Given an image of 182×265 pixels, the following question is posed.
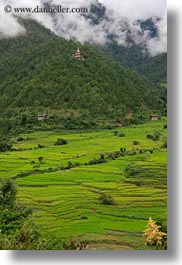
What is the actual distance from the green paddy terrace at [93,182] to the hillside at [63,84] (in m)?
0.26

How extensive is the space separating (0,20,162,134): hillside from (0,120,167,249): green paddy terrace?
10.3 inches

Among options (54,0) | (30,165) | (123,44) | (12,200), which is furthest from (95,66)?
(12,200)

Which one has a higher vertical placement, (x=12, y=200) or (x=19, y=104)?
(x=19, y=104)

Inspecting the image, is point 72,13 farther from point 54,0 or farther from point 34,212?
point 34,212

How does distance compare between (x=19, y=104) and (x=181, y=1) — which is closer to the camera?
(x=181, y=1)

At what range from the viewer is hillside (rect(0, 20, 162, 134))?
6.00m

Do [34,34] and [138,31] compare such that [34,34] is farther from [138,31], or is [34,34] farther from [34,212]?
[34,212]

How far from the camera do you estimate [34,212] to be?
574 centimetres

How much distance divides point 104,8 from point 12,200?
223cm

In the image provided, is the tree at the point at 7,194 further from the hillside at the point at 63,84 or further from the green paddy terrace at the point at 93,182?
the hillside at the point at 63,84

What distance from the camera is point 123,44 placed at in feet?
19.7

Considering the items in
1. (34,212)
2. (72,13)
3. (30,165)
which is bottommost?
(34,212)

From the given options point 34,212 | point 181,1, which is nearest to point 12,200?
point 34,212

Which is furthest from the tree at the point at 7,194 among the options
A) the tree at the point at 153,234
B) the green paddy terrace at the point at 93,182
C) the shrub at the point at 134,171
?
the tree at the point at 153,234
